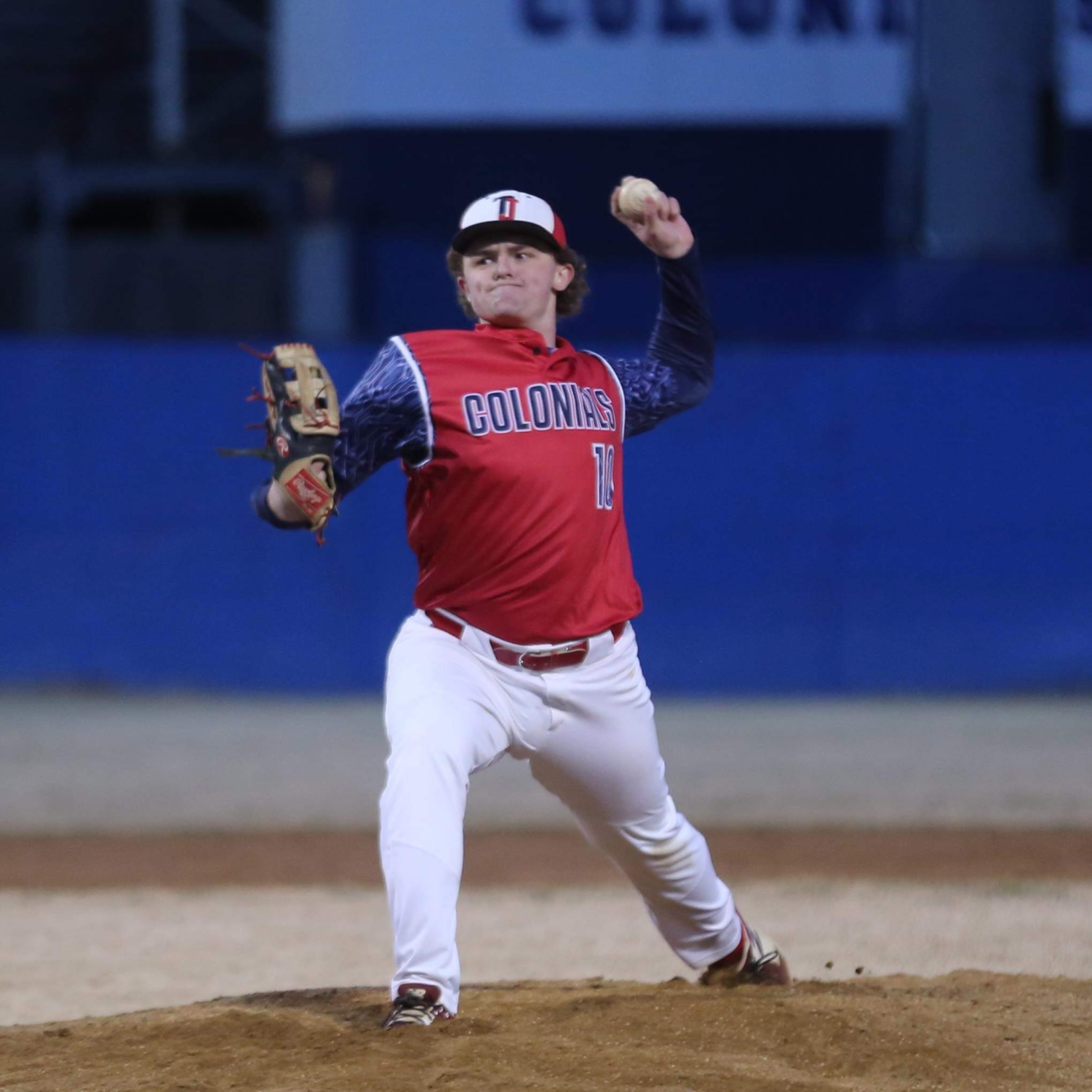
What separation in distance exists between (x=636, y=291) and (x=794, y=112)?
1686 millimetres

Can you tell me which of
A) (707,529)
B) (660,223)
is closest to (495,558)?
(660,223)

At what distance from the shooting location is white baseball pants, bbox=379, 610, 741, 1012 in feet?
12.5

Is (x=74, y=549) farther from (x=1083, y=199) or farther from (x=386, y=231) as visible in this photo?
(x=1083, y=199)

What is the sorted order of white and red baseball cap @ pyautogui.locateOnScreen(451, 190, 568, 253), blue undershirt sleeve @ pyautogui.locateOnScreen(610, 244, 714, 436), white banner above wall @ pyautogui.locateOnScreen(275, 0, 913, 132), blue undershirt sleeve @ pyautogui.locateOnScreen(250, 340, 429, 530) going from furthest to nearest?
1. white banner above wall @ pyautogui.locateOnScreen(275, 0, 913, 132)
2. blue undershirt sleeve @ pyautogui.locateOnScreen(610, 244, 714, 436)
3. white and red baseball cap @ pyautogui.locateOnScreen(451, 190, 568, 253)
4. blue undershirt sleeve @ pyautogui.locateOnScreen(250, 340, 429, 530)

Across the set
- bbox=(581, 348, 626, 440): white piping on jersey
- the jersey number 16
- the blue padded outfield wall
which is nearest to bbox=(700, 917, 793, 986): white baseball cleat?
the jersey number 16

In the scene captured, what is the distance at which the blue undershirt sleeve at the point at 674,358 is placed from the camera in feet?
14.8

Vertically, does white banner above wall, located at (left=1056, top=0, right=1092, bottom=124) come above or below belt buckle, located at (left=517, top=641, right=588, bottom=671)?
above

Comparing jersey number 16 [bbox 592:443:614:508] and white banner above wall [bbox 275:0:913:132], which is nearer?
jersey number 16 [bbox 592:443:614:508]

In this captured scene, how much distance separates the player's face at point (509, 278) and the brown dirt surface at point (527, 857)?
3.19 m

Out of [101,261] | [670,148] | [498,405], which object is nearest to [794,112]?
[670,148]

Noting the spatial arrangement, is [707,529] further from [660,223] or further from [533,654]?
[533,654]

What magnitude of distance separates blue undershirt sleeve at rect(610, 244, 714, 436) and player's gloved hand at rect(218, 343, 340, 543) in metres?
0.84

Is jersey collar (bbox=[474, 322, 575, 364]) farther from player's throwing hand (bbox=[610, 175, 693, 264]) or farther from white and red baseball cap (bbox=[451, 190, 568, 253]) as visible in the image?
player's throwing hand (bbox=[610, 175, 693, 264])

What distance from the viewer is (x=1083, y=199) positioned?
14.3 m
